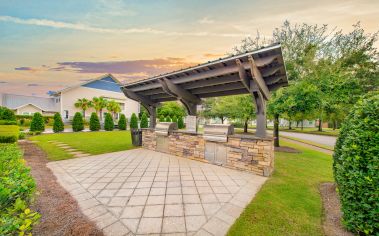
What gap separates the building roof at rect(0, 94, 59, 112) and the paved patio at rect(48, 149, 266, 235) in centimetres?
2991

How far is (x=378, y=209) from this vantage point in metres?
1.80

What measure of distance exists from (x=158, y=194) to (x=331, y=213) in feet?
11.1

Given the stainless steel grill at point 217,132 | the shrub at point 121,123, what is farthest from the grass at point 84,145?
the shrub at point 121,123

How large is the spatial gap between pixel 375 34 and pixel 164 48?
52.7 feet

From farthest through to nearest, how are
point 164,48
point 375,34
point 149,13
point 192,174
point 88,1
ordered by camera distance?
point 375,34 → point 164,48 → point 149,13 → point 88,1 → point 192,174

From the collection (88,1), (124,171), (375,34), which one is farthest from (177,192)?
(375,34)

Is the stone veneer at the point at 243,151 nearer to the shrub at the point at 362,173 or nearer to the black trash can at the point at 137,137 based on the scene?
the shrub at the point at 362,173

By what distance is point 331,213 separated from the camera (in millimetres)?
2793

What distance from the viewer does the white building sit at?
2298cm

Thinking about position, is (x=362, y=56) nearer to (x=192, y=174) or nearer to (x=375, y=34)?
(x=375, y=34)

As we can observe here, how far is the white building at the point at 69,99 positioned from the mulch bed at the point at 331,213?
2889 cm

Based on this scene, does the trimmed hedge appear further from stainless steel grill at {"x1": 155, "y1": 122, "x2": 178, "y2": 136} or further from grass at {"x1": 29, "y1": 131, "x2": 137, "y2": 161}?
stainless steel grill at {"x1": 155, "y1": 122, "x2": 178, "y2": 136}

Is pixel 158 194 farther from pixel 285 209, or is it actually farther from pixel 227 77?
pixel 227 77

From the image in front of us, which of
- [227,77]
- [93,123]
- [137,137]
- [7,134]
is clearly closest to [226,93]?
[227,77]
